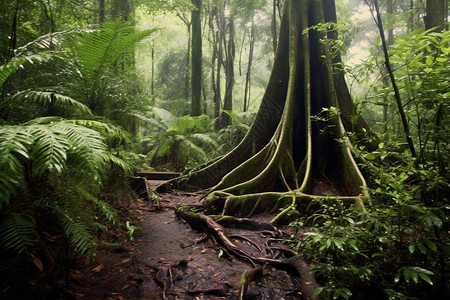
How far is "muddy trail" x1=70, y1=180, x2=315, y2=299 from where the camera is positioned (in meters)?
2.23

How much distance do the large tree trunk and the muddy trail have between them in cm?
58

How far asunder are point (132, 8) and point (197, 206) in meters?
10.1

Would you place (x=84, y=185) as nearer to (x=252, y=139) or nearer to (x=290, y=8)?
(x=252, y=139)

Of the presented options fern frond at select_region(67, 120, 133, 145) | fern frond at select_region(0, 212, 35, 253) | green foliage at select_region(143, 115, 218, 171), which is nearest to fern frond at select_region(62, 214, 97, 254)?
fern frond at select_region(0, 212, 35, 253)

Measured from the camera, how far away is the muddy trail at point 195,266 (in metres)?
2.23

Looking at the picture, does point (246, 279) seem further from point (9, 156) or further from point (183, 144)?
point (183, 144)

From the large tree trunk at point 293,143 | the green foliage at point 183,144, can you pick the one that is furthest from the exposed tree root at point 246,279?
the green foliage at point 183,144

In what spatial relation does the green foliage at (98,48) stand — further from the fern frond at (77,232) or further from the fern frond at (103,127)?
the fern frond at (77,232)

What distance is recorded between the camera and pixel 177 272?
103 inches

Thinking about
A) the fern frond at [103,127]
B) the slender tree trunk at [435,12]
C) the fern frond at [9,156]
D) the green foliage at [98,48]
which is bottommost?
the fern frond at [9,156]

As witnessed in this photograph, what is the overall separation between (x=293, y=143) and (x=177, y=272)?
3.85 meters

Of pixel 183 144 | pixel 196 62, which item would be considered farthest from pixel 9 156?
pixel 196 62

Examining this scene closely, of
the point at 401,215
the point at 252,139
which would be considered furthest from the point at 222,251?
the point at 252,139

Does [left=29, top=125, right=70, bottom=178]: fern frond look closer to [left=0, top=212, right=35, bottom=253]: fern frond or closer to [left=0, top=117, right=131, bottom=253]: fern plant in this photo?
[left=0, top=117, right=131, bottom=253]: fern plant
